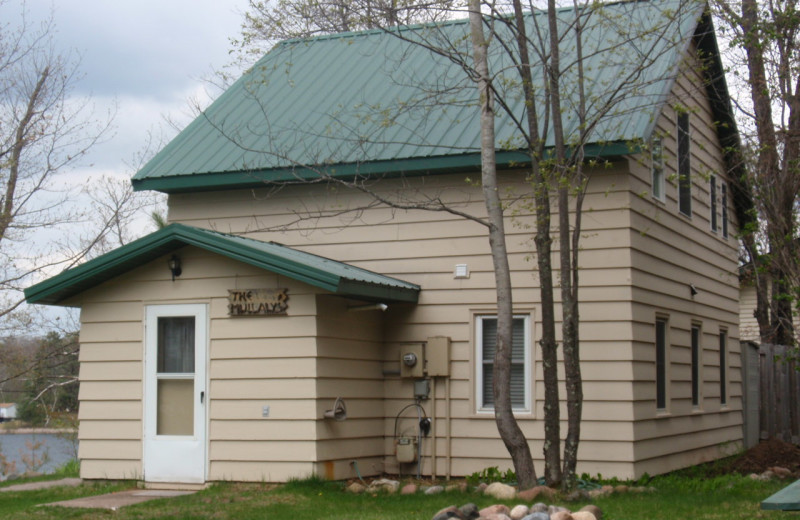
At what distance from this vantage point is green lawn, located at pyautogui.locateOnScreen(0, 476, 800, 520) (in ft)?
31.9

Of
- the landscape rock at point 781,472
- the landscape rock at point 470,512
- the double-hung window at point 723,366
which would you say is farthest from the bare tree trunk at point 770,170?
the landscape rock at point 470,512

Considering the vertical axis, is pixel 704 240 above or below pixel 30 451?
above

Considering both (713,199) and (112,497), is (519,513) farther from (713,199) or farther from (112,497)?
(713,199)

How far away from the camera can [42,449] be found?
64.0ft

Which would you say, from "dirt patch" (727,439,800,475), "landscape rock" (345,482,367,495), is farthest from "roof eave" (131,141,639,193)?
"dirt patch" (727,439,800,475)

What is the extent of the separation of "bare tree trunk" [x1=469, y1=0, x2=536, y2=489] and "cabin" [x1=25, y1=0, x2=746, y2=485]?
0.39m

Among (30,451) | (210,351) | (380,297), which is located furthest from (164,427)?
(30,451)

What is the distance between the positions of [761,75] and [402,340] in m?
6.57

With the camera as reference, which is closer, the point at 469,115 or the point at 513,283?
the point at 513,283

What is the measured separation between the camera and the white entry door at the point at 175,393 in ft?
40.3

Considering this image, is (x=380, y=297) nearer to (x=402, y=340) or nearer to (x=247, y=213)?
(x=402, y=340)

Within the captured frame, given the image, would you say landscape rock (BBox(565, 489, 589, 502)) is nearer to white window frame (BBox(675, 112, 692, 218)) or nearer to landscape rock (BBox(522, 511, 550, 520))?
landscape rock (BBox(522, 511, 550, 520))

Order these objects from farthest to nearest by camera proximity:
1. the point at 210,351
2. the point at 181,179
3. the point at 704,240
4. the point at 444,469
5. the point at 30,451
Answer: the point at 30,451 < the point at 704,240 < the point at 181,179 < the point at 444,469 < the point at 210,351

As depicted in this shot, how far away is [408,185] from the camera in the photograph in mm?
13758
